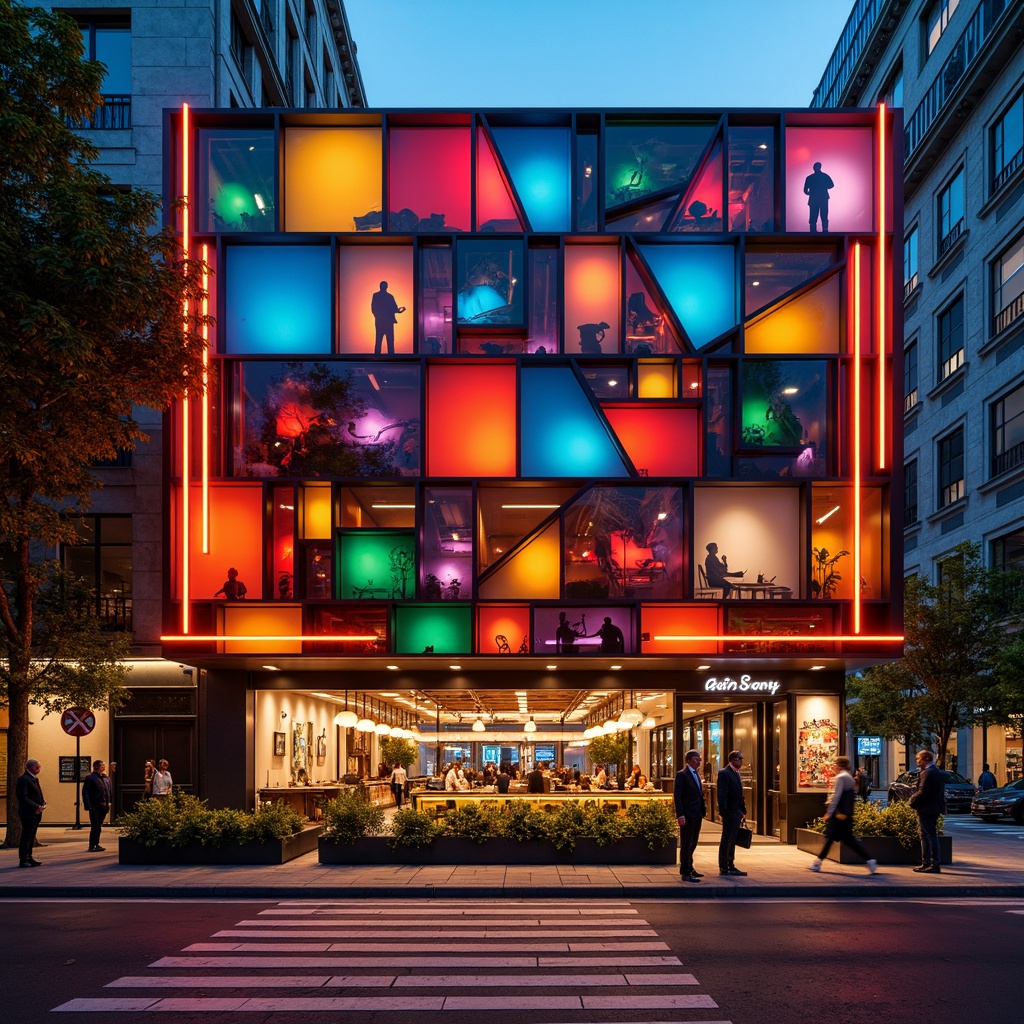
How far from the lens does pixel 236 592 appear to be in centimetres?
2288

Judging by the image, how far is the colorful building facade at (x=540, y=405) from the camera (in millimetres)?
22812

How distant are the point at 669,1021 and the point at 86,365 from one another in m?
13.3

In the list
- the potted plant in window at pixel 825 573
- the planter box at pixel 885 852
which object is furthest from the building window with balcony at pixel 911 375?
the planter box at pixel 885 852

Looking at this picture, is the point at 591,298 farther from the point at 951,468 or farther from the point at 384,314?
the point at 951,468

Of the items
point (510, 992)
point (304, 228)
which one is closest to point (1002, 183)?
point (304, 228)

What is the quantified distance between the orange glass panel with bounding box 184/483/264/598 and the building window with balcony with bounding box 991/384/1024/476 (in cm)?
2848

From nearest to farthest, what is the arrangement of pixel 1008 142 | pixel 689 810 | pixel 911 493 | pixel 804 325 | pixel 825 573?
pixel 689 810
pixel 825 573
pixel 804 325
pixel 1008 142
pixel 911 493

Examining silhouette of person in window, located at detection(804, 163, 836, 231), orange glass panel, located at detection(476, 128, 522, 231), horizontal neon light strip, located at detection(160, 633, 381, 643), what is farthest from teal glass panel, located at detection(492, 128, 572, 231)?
horizontal neon light strip, located at detection(160, 633, 381, 643)

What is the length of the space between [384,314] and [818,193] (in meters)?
10.1

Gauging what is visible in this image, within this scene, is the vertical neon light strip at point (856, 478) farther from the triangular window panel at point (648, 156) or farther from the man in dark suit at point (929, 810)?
the triangular window panel at point (648, 156)

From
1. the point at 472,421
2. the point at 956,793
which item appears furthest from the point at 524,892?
the point at 956,793

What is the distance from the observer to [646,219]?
24422 mm

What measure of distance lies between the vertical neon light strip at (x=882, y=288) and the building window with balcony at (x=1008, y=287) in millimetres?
18060

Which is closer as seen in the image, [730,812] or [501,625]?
[730,812]
